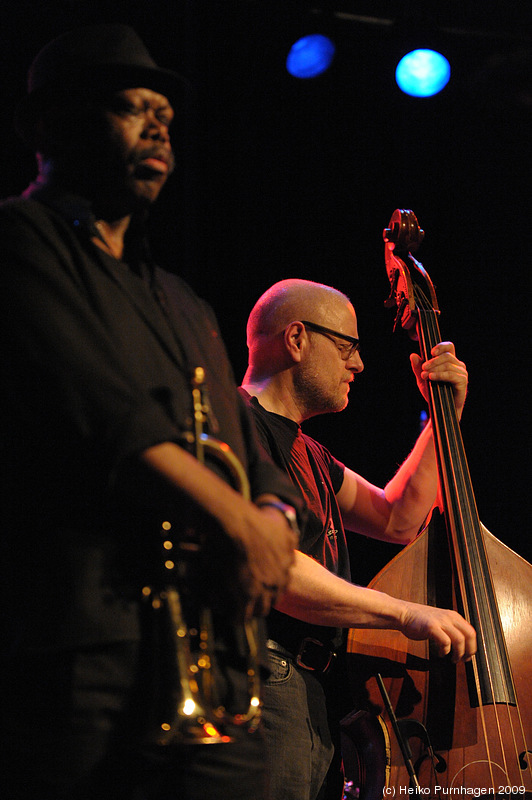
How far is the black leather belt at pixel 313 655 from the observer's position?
7.59ft

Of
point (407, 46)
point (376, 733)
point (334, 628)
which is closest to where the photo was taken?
point (376, 733)

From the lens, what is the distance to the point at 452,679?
213 cm

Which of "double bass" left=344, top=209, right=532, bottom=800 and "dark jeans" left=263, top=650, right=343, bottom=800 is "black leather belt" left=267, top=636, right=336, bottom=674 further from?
"double bass" left=344, top=209, right=532, bottom=800

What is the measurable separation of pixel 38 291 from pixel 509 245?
3971 millimetres

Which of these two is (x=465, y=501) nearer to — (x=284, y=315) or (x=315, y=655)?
(x=315, y=655)

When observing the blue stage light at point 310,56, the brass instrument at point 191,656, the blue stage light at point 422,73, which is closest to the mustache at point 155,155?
the brass instrument at point 191,656

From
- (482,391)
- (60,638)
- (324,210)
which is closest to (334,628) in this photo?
(60,638)

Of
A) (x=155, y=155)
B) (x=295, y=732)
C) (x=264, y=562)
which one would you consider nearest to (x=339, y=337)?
(x=295, y=732)

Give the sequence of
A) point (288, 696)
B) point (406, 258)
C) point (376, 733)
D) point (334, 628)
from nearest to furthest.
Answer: point (376, 733) → point (288, 696) → point (334, 628) → point (406, 258)

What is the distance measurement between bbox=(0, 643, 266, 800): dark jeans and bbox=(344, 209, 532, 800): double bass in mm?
1054

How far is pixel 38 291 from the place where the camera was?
1.19 metres

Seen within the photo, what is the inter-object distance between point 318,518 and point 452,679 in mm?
602

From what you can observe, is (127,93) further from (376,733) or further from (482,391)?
(482,391)

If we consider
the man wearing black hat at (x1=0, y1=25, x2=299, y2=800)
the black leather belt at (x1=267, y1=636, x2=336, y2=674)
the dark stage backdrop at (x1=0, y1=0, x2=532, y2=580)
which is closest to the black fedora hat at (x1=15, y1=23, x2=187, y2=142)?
the man wearing black hat at (x1=0, y1=25, x2=299, y2=800)
